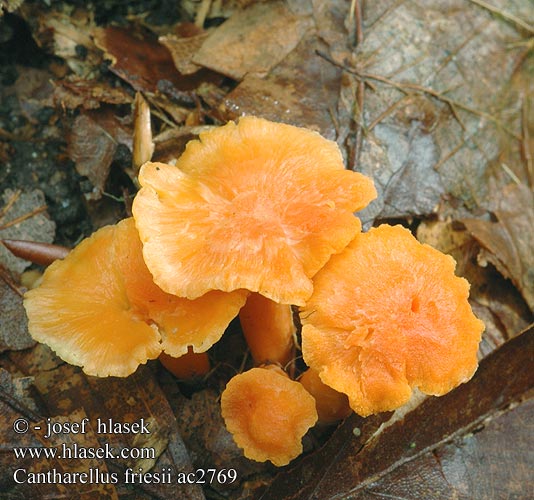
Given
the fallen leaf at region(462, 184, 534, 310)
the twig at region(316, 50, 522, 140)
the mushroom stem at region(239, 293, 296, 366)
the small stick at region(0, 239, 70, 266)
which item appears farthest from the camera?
the twig at region(316, 50, 522, 140)

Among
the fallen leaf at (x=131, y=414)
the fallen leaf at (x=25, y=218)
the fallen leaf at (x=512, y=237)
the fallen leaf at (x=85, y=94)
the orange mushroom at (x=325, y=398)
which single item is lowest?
the fallen leaf at (x=131, y=414)

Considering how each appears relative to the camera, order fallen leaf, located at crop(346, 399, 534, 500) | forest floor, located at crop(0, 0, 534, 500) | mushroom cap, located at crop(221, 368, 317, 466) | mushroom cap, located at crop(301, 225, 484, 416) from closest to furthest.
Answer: mushroom cap, located at crop(301, 225, 484, 416)
mushroom cap, located at crop(221, 368, 317, 466)
fallen leaf, located at crop(346, 399, 534, 500)
forest floor, located at crop(0, 0, 534, 500)

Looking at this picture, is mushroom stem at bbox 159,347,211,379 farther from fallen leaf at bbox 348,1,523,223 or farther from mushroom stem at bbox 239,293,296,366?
fallen leaf at bbox 348,1,523,223

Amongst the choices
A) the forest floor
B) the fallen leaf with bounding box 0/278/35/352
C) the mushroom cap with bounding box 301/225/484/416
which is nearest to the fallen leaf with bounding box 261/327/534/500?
the forest floor

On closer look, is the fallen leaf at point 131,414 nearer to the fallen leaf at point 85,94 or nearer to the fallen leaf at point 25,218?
the fallen leaf at point 25,218

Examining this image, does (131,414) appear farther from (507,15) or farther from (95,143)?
(507,15)

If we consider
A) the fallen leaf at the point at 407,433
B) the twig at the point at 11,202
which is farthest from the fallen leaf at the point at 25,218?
the fallen leaf at the point at 407,433

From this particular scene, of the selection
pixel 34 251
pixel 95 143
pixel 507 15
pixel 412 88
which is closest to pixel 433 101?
pixel 412 88
